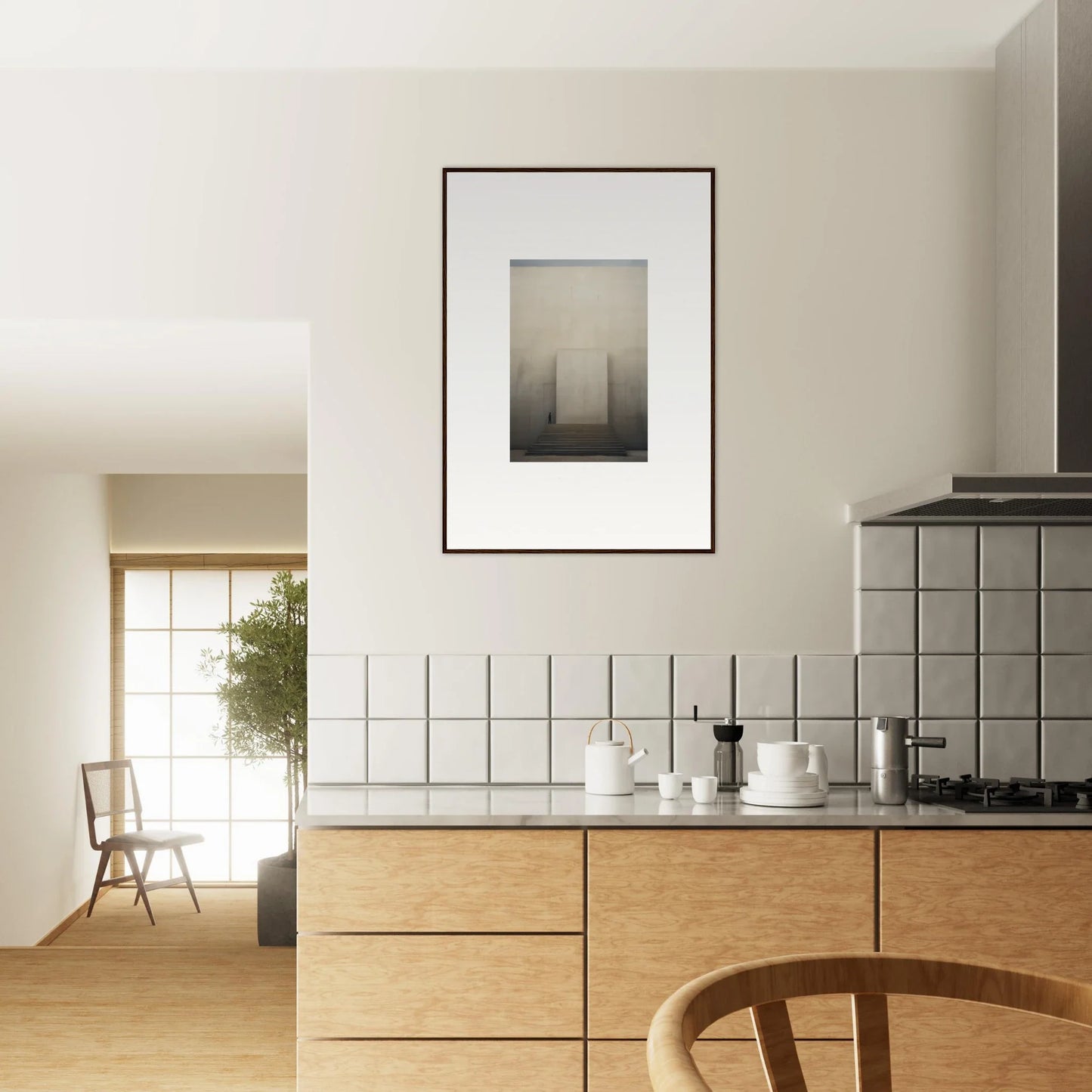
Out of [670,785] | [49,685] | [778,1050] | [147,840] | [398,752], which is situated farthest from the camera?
[147,840]

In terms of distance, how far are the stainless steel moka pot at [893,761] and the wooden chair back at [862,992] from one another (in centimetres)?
140

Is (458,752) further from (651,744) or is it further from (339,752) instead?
(651,744)

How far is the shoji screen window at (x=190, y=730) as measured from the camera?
7.38 meters

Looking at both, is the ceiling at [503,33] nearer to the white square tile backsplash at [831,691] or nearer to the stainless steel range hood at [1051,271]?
the stainless steel range hood at [1051,271]

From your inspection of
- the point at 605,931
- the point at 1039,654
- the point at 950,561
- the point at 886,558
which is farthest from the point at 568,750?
the point at 1039,654

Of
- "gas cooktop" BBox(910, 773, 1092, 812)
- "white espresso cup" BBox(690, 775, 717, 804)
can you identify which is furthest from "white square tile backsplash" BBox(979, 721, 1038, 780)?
"white espresso cup" BBox(690, 775, 717, 804)

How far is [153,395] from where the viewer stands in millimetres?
3393

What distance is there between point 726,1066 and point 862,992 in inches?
53.0

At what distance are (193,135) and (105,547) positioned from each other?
5239mm

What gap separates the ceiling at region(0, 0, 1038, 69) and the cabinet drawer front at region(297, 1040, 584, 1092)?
2.28 metres

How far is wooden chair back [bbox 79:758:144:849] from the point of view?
6574mm

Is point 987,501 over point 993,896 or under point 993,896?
over

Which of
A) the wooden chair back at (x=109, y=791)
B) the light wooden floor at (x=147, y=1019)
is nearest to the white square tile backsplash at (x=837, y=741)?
the light wooden floor at (x=147, y=1019)

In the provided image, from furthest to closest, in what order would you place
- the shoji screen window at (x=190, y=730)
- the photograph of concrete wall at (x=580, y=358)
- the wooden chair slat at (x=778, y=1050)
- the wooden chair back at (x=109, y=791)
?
the shoji screen window at (x=190, y=730)
the wooden chair back at (x=109, y=791)
the photograph of concrete wall at (x=580, y=358)
the wooden chair slat at (x=778, y=1050)
